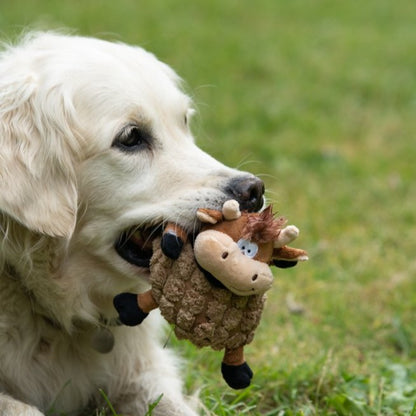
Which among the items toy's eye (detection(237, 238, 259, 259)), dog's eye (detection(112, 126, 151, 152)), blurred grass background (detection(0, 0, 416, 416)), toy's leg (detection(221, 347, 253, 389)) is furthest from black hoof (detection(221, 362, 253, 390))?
dog's eye (detection(112, 126, 151, 152))

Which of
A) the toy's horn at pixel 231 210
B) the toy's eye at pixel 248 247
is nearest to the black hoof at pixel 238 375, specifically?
the toy's eye at pixel 248 247

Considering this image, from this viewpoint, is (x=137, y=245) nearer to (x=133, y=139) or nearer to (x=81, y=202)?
(x=81, y=202)

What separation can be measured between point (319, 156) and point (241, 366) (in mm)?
4272

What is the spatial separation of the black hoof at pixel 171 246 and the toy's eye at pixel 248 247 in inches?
9.3

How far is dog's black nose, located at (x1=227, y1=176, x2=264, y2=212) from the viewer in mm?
2887

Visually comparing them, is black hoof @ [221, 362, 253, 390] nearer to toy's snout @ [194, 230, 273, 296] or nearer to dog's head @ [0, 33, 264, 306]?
toy's snout @ [194, 230, 273, 296]

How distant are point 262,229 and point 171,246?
324 millimetres

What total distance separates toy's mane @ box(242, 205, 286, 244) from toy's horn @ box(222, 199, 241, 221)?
5 cm

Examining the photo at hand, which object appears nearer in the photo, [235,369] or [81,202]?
[235,369]

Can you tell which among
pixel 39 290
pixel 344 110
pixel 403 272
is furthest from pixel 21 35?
pixel 344 110

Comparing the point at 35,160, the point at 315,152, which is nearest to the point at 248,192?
the point at 35,160

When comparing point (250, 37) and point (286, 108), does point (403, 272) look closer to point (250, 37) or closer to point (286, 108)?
point (286, 108)

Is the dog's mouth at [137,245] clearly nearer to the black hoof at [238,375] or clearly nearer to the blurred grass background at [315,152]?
the black hoof at [238,375]

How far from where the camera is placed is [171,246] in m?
2.75
